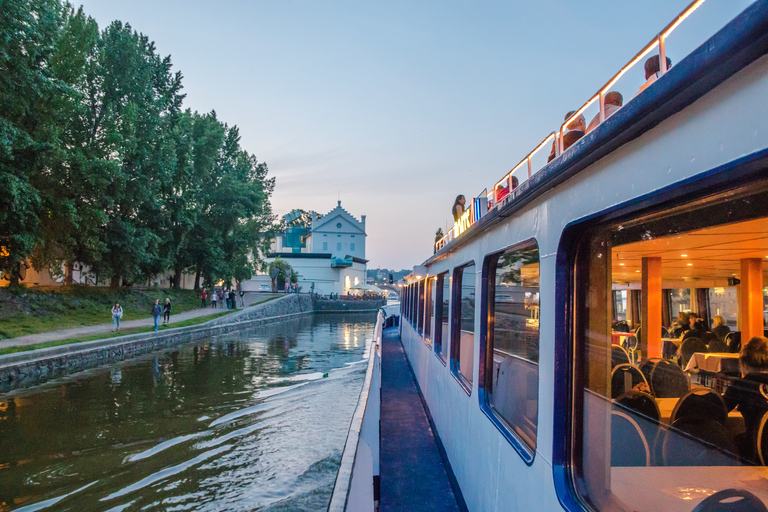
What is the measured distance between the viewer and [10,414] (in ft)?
32.8

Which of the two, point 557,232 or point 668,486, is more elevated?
point 557,232

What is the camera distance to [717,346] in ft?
19.6

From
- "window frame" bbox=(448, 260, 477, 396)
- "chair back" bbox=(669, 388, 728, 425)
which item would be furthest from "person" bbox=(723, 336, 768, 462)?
"window frame" bbox=(448, 260, 477, 396)

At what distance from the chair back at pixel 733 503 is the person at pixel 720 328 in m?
5.02

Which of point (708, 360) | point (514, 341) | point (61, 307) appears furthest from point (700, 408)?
point (61, 307)

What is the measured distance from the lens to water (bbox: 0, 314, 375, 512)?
20.6 feet

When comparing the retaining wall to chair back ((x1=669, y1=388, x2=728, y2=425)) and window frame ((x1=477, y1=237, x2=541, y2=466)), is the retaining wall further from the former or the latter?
chair back ((x1=669, y1=388, x2=728, y2=425))

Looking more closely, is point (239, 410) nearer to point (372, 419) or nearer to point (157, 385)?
point (157, 385)

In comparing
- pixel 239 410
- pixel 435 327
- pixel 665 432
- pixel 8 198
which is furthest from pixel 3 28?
pixel 665 432

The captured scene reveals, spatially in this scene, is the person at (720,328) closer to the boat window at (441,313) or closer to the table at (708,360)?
the table at (708,360)

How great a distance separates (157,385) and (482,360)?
11.4 m

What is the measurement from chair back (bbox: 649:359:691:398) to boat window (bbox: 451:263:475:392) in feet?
5.55

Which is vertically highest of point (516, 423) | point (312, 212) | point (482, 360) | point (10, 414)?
point (312, 212)

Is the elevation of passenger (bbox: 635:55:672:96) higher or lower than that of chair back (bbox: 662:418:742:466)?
higher
